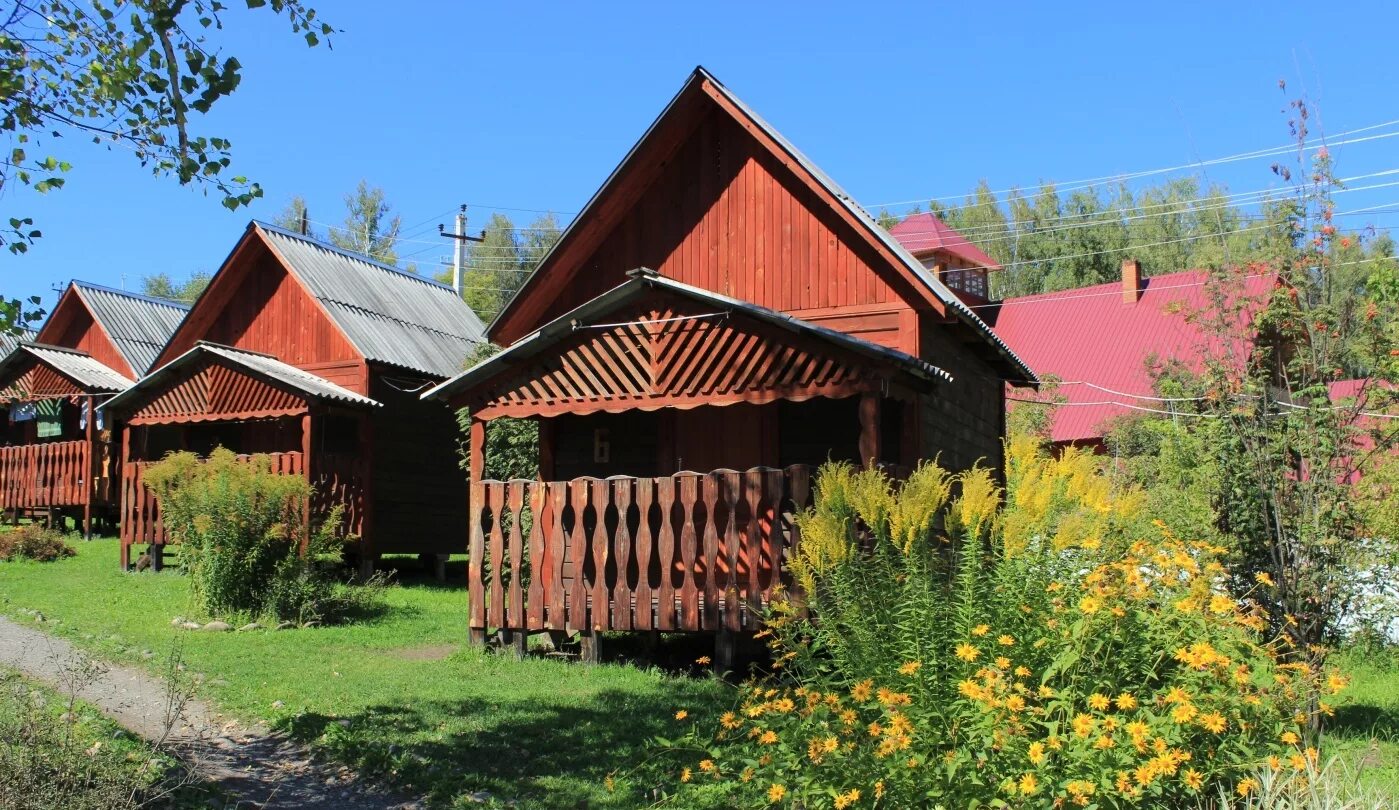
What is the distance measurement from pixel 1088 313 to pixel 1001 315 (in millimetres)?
3030

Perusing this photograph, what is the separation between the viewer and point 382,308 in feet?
69.9

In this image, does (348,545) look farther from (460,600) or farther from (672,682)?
(672,682)

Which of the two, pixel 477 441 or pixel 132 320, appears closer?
pixel 477 441

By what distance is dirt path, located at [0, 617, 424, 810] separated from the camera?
6.44 m

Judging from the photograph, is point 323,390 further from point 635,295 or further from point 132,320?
point 132,320

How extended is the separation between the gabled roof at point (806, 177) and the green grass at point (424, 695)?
4589mm

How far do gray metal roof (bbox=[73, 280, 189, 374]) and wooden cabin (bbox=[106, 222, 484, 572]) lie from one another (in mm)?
4314

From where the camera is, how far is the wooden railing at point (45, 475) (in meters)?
21.8

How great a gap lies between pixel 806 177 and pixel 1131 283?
23.2 meters

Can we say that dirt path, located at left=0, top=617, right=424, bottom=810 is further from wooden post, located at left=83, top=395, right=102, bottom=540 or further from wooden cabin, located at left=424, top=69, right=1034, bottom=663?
wooden post, located at left=83, top=395, right=102, bottom=540

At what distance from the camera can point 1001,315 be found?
36.7m

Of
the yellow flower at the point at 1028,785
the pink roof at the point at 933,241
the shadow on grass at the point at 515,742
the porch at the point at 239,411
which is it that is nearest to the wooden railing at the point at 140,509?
the porch at the point at 239,411

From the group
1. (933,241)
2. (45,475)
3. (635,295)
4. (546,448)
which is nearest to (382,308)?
(45,475)

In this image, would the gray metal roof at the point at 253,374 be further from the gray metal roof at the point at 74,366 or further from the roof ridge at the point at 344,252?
the gray metal roof at the point at 74,366
